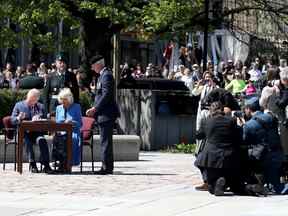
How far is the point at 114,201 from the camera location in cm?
1345

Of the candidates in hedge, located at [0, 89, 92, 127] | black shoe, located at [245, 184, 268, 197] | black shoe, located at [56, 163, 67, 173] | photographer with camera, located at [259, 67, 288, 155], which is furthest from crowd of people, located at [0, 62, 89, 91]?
black shoe, located at [245, 184, 268, 197]

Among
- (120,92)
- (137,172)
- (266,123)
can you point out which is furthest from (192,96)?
(266,123)

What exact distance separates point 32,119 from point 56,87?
427cm

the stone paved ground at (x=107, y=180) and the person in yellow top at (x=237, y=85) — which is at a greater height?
the person in yellow top at (x=237, y=85)

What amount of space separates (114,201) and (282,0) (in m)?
17.2

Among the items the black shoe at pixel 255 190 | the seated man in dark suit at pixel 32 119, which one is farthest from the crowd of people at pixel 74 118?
the black shoe at pixel 255 190

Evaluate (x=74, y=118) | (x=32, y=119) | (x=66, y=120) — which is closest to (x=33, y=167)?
(x=32, y=119)

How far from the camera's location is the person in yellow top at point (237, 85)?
2808 cm

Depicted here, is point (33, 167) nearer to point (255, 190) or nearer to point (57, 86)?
point (57, 86)

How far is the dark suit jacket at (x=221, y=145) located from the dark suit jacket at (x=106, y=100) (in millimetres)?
2681

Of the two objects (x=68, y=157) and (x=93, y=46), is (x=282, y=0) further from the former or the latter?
(x=68, y=157)

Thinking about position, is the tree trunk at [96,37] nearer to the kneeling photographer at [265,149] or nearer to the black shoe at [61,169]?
the black shoe at [61,169]

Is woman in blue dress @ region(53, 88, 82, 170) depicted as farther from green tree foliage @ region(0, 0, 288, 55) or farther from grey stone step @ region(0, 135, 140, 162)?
green tree foliage @ region(0, 0, 288, 55)

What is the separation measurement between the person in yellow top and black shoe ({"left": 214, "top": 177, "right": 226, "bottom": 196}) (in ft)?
45.2
